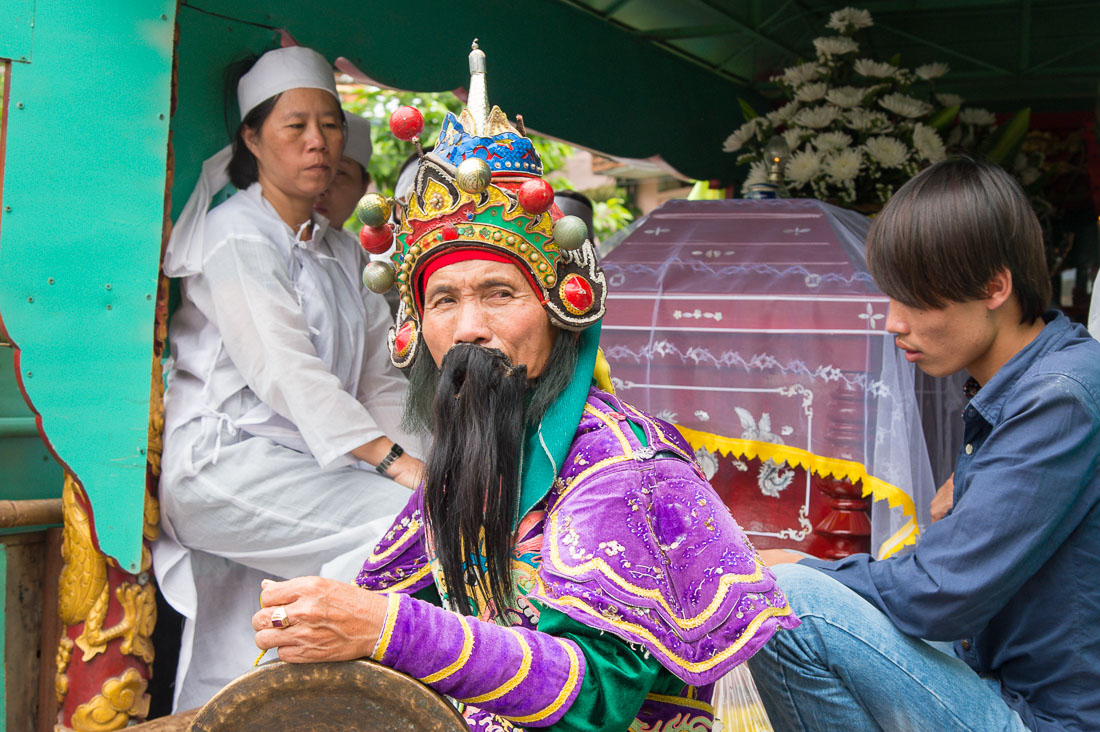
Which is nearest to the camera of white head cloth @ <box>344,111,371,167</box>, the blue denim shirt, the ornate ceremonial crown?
the blue denim shirt

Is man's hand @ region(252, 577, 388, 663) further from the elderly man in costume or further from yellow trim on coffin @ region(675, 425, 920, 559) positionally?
yellow trim on coffin @ region(675, 425, 920, 559)

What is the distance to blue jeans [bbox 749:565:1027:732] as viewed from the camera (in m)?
1.60

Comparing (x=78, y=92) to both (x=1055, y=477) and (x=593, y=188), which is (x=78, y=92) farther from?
(x=593, y=188)

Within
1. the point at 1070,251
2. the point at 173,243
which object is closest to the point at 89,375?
the point at 173,243

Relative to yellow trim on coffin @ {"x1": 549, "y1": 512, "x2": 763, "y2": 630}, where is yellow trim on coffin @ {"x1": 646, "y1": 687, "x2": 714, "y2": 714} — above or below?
below

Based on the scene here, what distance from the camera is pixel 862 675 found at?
5.38ft

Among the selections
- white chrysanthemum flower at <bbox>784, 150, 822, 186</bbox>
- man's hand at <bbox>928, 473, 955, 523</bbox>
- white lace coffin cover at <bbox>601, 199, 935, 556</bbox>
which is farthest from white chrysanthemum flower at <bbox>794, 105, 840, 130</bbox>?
man's hand at <bbox>928, 473, 955, 523</bbox>

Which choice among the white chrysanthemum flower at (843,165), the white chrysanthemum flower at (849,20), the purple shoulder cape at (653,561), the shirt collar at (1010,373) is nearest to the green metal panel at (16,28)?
the purple shoulder cape at (653,561)

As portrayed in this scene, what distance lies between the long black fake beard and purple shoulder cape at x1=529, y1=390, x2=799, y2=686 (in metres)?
0.09

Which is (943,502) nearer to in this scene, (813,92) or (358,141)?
(358,141)

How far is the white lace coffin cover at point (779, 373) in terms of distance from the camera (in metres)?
2.89

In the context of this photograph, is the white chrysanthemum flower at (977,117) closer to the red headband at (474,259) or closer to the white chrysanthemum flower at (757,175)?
the white chrysanthemum flower at (757,175)

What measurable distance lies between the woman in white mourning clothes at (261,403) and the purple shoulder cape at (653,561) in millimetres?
1406

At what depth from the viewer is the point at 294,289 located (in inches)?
116
